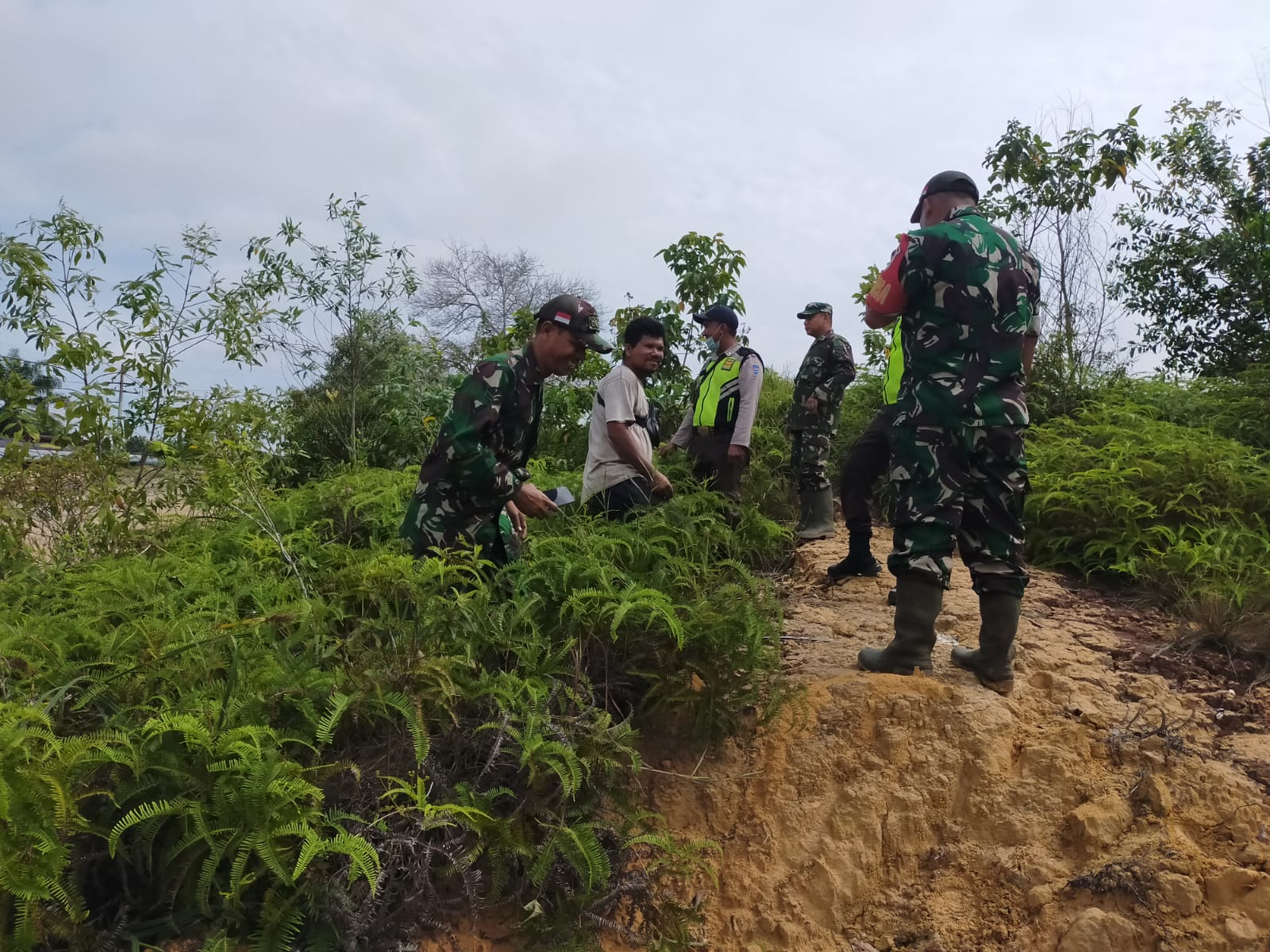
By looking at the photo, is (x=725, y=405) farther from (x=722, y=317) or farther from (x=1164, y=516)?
(x=1164, y=516)

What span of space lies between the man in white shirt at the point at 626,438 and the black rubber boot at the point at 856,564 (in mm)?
1117

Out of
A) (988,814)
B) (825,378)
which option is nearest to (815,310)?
(825,378)

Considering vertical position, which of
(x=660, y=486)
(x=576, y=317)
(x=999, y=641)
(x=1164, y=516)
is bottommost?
(x=999, y=641)

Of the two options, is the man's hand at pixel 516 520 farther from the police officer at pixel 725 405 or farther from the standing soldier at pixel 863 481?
the standing soldier at pixel 863 481

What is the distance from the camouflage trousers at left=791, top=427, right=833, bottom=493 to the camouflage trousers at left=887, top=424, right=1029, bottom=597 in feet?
8.75

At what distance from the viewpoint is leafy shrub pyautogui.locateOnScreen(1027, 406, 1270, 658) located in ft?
13.0

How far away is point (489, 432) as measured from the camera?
314cm

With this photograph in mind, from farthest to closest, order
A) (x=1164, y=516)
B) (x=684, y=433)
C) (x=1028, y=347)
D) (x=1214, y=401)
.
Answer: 1. (x=1214, y=401)
2. (x=684, y=433)
3. (x=1164, y=516)
4. (x=1028, y=347)

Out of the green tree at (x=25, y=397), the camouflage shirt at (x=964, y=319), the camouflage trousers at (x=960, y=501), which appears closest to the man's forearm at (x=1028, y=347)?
the camouflage shirt at (x=964, y=319)

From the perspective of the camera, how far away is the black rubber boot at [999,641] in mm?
2961

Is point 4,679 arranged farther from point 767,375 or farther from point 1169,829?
point 767,375

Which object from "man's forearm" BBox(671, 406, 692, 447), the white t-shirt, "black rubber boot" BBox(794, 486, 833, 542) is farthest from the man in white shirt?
"black rubber boot" BBox(794, 486, 833, 542)

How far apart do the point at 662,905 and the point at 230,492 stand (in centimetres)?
241

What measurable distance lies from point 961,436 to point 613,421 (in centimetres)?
174
